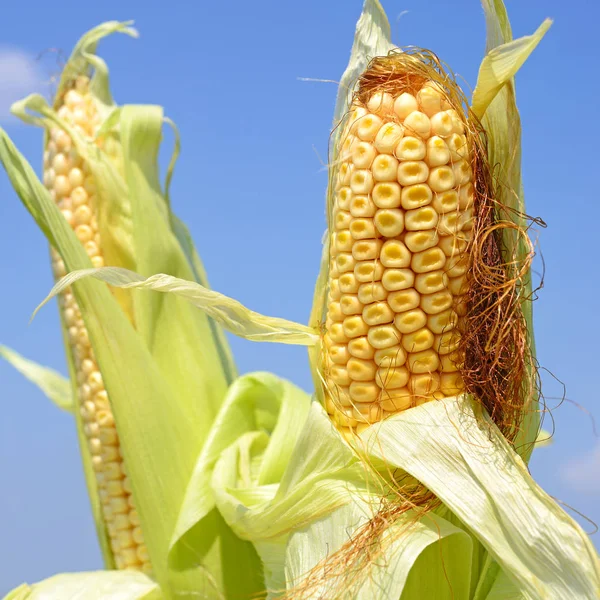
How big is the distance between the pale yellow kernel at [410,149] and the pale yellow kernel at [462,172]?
0.22ft

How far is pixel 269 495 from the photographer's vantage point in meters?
1.87

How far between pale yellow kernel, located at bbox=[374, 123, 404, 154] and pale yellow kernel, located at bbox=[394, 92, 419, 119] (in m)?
0.03

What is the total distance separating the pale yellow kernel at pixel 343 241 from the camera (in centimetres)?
153

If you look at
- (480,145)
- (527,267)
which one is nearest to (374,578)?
(527,267)

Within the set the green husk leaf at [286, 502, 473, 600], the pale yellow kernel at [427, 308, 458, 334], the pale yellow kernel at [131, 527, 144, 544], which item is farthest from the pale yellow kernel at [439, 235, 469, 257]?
the pale yellow kernel at [131, 527, 144, 544]

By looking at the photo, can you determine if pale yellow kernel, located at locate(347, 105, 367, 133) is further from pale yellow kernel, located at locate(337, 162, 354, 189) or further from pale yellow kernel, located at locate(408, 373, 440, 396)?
pale yellow kernel, located at locate(408, 373, 440, 396)

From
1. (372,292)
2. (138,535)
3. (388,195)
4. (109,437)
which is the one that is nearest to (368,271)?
(372,292)

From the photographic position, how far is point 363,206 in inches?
58.8

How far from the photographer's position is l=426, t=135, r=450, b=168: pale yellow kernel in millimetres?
1464

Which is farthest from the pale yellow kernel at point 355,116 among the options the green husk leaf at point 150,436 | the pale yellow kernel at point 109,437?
the pale yellow kernel at point 109,437

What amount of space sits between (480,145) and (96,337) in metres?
1.05

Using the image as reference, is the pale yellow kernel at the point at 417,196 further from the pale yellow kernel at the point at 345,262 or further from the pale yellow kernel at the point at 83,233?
the pale yellow kernel at the point at 83,233

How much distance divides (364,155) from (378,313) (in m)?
0.28

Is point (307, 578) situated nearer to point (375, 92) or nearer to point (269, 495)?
point (269, 495)
